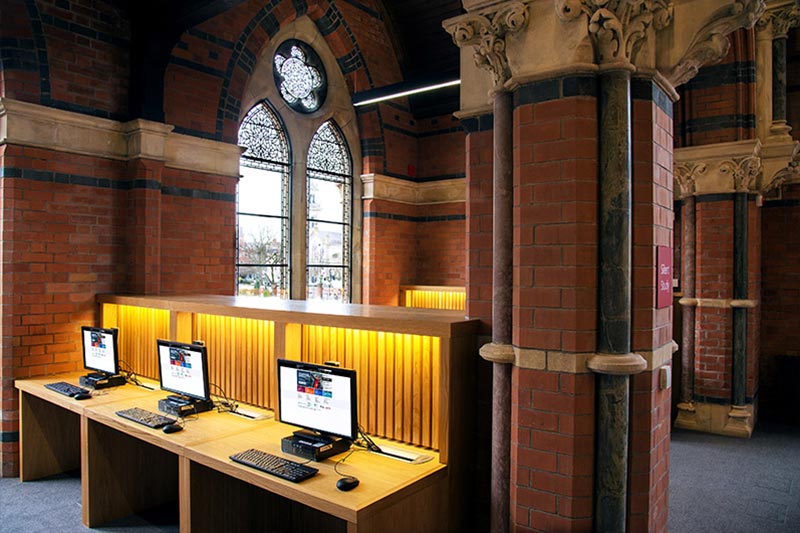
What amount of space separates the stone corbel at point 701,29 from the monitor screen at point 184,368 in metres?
3.38

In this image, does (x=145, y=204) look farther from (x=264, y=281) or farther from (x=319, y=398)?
(x=319, y=398)

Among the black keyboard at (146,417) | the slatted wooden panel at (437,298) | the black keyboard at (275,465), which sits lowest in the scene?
the black keyboard at (275,465)

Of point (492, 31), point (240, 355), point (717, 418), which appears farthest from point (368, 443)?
point (717, 418)

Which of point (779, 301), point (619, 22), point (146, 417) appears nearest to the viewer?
point (619, 22)

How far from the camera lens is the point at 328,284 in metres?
8.44

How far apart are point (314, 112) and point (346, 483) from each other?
20.9 ft

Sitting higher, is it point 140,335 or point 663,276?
point 663,276

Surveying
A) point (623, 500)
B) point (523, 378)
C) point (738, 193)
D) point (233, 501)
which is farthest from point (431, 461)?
point (738, 193)

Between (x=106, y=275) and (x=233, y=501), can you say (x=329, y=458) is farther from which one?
(x=106, y=275)

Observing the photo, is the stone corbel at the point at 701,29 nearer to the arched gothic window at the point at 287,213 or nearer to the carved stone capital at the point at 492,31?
the carved stone capital at the point at 492,31

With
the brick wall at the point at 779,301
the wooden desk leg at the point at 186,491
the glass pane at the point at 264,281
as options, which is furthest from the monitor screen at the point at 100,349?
the brick wall at the point at 779,301

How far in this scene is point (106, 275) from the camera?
5.37m

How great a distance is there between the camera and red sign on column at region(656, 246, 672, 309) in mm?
2744

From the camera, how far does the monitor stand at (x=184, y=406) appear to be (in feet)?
12.8
